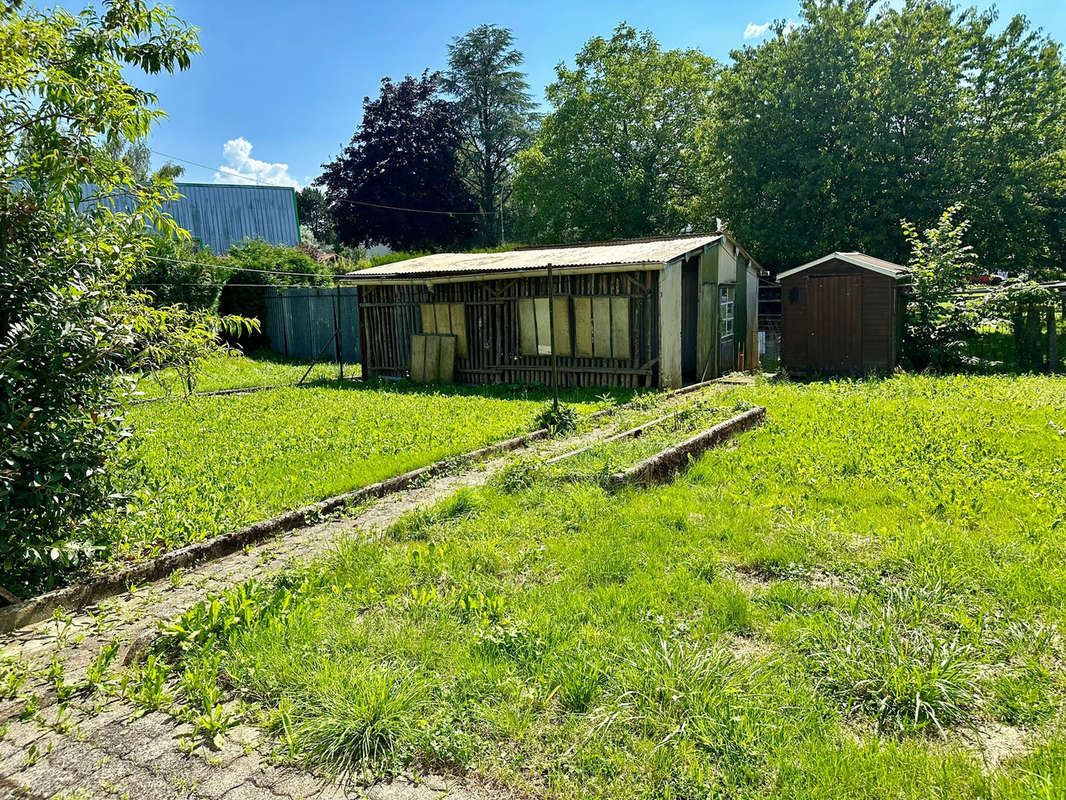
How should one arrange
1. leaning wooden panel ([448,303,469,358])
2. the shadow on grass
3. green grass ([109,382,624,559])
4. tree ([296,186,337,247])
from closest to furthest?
1. green grass ([109,382,624,559])
2. the shadow on grass
3. leaning wooden panel ([448,303,469,358])
4. tree ([296,186,337,247])

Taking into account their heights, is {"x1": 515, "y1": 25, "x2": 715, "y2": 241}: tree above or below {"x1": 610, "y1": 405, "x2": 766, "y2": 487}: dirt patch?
above

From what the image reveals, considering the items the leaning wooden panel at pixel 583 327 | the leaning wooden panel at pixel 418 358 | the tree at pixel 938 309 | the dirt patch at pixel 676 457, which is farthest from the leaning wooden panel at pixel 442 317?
the tree at pixel 938 309

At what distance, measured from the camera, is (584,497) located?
5.44 metres

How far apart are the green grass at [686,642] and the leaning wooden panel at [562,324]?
7.29 metres

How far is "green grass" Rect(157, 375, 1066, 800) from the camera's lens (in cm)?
242

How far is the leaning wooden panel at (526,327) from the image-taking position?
12969 mm

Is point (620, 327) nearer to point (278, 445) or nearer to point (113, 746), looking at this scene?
point (278, 445)

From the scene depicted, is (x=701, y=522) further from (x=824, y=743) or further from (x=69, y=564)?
(x=69, y=564)

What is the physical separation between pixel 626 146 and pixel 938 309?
18.1m

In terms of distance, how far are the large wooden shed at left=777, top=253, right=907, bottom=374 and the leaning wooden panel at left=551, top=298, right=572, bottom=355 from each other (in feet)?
16.5

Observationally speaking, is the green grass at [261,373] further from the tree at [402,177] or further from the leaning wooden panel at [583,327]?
the tree at [402,177]

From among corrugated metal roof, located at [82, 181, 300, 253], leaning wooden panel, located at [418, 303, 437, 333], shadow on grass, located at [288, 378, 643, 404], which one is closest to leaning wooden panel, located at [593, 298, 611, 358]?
shadow on grass, located at [288, 378, 643, 404]

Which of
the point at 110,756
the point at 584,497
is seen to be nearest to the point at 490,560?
the point at 584,497

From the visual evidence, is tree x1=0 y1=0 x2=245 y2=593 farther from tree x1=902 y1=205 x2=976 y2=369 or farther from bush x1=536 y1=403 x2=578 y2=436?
tree x1=902 y1=205 x2=976 y2=369
